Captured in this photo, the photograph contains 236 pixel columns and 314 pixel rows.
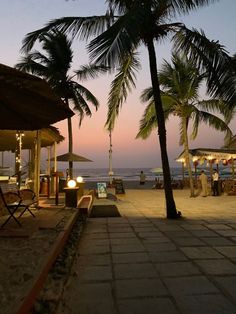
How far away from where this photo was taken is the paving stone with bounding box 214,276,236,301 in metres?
4.06

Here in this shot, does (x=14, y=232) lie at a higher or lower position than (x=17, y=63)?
lower

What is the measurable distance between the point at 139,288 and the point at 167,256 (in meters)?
1.65

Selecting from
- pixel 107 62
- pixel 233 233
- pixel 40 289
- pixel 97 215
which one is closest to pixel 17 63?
pixel 97 215

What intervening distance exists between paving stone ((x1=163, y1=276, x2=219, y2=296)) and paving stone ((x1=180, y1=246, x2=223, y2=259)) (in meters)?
1.15

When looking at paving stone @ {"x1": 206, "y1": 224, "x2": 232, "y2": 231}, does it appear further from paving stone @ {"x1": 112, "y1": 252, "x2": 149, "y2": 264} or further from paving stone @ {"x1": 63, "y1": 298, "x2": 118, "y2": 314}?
paving stone @ {"x1": 63, "y1": 298, "x2": 118, "y2": 314}

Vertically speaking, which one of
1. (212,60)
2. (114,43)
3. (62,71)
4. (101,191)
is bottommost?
(101,191)

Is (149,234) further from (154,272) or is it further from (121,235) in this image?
(154,272)

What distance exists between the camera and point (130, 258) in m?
5.79

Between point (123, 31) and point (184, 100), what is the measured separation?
13.2m

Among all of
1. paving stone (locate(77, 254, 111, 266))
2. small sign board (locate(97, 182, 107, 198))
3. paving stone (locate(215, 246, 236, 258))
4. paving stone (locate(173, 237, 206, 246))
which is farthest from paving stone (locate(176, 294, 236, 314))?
small sign board (locate(97, 182, 107, 198))

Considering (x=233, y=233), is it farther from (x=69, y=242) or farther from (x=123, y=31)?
(x=123, y=31)

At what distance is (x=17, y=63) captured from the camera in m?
21.3

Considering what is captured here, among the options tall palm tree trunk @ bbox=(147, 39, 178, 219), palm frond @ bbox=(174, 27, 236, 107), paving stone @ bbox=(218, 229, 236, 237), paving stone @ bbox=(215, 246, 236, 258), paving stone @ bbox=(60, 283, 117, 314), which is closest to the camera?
paving stone @ bbox=(60, 283, 117, 314)

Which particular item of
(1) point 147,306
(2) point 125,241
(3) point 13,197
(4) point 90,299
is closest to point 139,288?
(1) point 147,306
